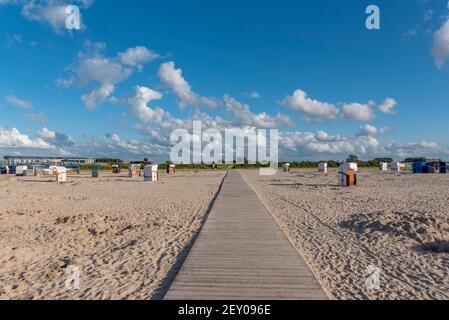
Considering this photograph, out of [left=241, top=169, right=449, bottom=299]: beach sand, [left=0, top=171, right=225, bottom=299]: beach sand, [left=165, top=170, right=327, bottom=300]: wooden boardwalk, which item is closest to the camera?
[left=165, top=170, right=327, bottom=300]: wooden boardwalk

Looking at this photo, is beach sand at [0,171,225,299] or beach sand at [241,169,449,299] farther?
beach sand at [0,171,225,299]

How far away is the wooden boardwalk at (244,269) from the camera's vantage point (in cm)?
445

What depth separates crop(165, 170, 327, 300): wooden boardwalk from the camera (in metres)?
4.45

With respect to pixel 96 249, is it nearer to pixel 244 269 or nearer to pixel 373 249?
pixel 244 269

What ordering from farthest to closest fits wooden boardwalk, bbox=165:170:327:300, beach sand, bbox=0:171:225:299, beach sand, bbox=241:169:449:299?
beach sand, bbox=0:171:225:299, beach sand, bbox=241:169:449:299, wooden boardwalk, bbox=165:170:327:300

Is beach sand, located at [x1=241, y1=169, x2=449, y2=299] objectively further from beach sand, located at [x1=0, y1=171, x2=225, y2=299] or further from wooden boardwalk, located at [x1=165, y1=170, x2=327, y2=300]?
beach sand, located at [x1=0, y1=171, x2=225, y2=299]

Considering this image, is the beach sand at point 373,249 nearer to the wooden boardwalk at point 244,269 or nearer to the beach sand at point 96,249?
the wooden boardwalk at point 244,269

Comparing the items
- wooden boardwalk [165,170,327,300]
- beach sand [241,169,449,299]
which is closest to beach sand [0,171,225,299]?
wooden boardwalk [165,170,327,300]

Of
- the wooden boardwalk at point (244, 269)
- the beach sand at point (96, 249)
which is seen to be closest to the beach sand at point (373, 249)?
the wooden boardwalk at point (244, 269)

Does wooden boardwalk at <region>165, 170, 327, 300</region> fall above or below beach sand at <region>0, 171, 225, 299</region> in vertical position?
above

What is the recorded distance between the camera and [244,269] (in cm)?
534
